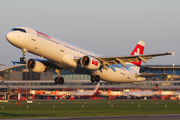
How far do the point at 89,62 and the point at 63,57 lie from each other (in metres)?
3.72

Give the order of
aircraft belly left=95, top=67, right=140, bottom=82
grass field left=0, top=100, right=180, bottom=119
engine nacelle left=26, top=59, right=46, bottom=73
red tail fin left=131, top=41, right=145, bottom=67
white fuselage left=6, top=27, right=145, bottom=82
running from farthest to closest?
red tail fin left=131, top=41, right=145, bottom=67, grass field left=0, top=100, right=180, bottom=119, aircraft belly left=95, top=67, right=140, bottom=82, engine nacelle left=26, top=59, right=46, bottom=73, white fuselage left=6, top=27, right=145, bottom=82

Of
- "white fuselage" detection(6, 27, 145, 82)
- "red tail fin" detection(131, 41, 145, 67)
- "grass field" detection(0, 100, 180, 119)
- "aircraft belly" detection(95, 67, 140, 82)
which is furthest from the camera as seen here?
"red tail fin" detection(131, 41, 145, 67)

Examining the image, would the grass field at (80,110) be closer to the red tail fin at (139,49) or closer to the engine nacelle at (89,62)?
the engine nacelle at (89,62)

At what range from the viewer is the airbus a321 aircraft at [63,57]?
1453 inches

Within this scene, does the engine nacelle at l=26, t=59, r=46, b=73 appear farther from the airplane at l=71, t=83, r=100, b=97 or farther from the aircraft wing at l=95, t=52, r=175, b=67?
the airplane at l=71, t=83, r=100, b=97

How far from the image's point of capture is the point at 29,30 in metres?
37.3

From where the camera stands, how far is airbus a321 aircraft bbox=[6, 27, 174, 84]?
121ft

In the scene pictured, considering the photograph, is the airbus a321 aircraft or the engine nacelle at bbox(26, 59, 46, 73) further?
the engine nacelle at bbox(26, 59, 46, 73)

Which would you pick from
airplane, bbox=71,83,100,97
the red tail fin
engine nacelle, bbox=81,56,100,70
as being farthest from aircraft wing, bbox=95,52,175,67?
airplane, bbox=71,83,100,97

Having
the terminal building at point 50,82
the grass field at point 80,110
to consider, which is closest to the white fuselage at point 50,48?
the grass field at point 80,110

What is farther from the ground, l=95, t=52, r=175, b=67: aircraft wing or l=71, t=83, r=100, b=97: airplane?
l=95, t=52, r=175, b=67: aircraft wing

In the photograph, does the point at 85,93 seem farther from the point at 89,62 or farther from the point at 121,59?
the point at 89,62

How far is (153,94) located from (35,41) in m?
64.4

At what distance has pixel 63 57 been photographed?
3991 centimetres
